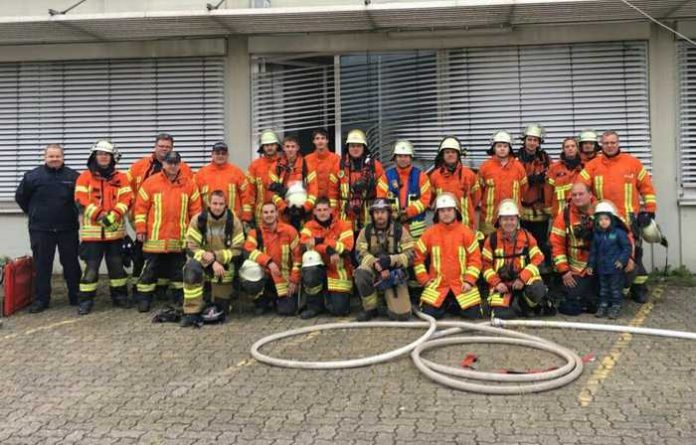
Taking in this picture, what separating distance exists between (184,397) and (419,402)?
1640 millimetres

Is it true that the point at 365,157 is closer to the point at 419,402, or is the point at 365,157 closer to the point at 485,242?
the point at 485,242

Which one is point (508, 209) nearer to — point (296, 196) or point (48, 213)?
point (296, 196)

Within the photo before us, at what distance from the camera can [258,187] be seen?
25.1ft

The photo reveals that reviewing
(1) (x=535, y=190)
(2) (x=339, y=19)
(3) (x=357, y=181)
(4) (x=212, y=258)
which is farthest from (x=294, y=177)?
(1) (x=535, y=190)

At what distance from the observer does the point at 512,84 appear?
340 inches

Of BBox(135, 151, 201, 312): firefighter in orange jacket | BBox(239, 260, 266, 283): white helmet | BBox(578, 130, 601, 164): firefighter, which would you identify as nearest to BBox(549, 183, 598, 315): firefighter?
BBox(578, 130, 601, 164): firefighter

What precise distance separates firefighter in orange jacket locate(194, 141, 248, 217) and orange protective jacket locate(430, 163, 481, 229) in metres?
2.32

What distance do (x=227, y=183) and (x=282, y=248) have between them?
1.26 m

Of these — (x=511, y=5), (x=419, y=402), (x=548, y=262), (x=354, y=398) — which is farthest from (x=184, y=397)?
(x=511, y=5)

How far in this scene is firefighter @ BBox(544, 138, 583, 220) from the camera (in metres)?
7.25

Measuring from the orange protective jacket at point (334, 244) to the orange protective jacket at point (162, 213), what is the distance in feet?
4.60

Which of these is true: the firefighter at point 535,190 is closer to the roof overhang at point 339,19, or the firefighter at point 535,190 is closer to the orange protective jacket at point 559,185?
the orange protective jacket at point 559,185

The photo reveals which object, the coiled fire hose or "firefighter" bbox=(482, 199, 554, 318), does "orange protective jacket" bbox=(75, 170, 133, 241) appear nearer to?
the coiled fire hose

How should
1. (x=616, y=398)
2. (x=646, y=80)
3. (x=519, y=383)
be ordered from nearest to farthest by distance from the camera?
(x=616, y=398) → (x=519, y=383) → (x=646, y=80)
